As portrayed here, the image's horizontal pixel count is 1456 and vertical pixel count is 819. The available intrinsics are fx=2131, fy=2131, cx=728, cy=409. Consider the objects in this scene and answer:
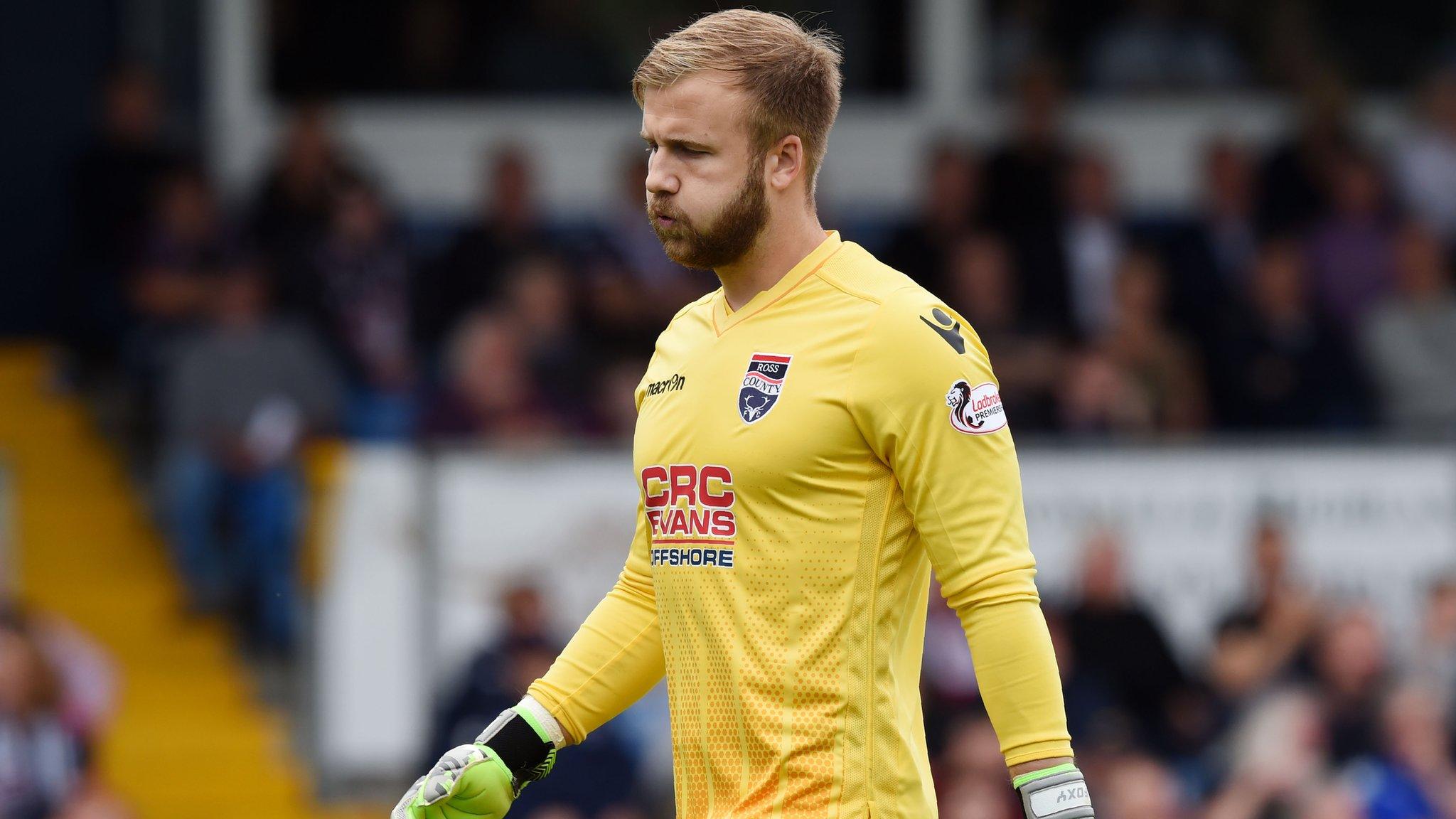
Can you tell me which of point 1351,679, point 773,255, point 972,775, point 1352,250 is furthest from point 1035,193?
point 773,255

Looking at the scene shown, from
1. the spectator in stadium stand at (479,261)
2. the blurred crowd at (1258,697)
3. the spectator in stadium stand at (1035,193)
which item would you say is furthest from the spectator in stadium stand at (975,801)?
the spectator in stadium stand at (479,261)

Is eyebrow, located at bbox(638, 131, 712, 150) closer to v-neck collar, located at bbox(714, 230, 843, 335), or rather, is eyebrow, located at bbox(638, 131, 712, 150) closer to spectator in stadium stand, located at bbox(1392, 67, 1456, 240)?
v-neck collar, located at bbox(714, 230, 843, 335)

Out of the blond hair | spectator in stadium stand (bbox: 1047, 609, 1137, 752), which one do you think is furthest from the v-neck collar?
spectator in stadium stand (bbox: 1047, 609, 1137, 752)

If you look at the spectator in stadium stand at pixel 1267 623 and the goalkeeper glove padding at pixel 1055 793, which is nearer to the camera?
the goalkeeper glove padding at pixel 1055 793

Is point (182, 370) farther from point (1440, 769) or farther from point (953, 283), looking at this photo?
point (1440, 769)

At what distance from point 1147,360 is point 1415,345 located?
5.22 feet

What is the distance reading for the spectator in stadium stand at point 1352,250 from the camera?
10.6 metres

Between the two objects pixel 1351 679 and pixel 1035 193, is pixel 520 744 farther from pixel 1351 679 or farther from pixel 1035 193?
pixel 1035 193

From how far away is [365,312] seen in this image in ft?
31.4

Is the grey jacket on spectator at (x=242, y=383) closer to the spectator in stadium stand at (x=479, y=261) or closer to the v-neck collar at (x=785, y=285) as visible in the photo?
the spectator in stadium stand at (x=479, y=261)

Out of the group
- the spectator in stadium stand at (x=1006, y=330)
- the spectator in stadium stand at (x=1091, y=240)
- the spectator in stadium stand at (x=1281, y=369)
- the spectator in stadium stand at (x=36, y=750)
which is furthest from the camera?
the spectator in stadium stand at (x=1091, y=240)

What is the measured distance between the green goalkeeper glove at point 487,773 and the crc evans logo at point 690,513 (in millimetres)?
383

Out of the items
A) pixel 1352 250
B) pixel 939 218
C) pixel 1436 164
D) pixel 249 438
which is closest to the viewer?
pixel 249 438

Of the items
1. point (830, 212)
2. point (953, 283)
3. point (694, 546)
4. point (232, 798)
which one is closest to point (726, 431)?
point (694, 546)
